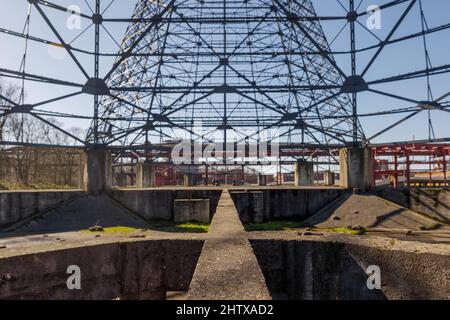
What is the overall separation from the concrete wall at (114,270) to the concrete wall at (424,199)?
56.8ft

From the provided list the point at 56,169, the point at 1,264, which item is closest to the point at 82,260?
the point at 1,264

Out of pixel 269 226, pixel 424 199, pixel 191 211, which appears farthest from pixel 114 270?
pixel 424 199

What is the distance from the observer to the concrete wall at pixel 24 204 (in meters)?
16.8

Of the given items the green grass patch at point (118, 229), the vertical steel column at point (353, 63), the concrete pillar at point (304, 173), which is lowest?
the green grass patch at point (118, 229)

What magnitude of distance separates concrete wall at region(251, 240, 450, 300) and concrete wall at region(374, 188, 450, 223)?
15540 mm

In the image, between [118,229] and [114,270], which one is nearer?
[114,270]

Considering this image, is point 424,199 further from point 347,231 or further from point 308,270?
point 308,270

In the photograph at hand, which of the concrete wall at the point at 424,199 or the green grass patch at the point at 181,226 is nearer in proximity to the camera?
the green grass patch at the point at 181,226

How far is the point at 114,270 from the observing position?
5156 millimetres

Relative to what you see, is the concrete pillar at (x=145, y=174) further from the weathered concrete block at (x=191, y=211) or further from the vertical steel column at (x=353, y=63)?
the vertical steel column at (x=353, y=63)

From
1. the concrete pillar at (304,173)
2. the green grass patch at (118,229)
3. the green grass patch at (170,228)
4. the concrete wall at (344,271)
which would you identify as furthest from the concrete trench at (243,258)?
the concrete pillar at (304,173)

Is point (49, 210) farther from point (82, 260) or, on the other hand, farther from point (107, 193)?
point (82, 260)

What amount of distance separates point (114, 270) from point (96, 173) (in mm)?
15694

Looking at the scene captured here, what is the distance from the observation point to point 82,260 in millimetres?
4918
